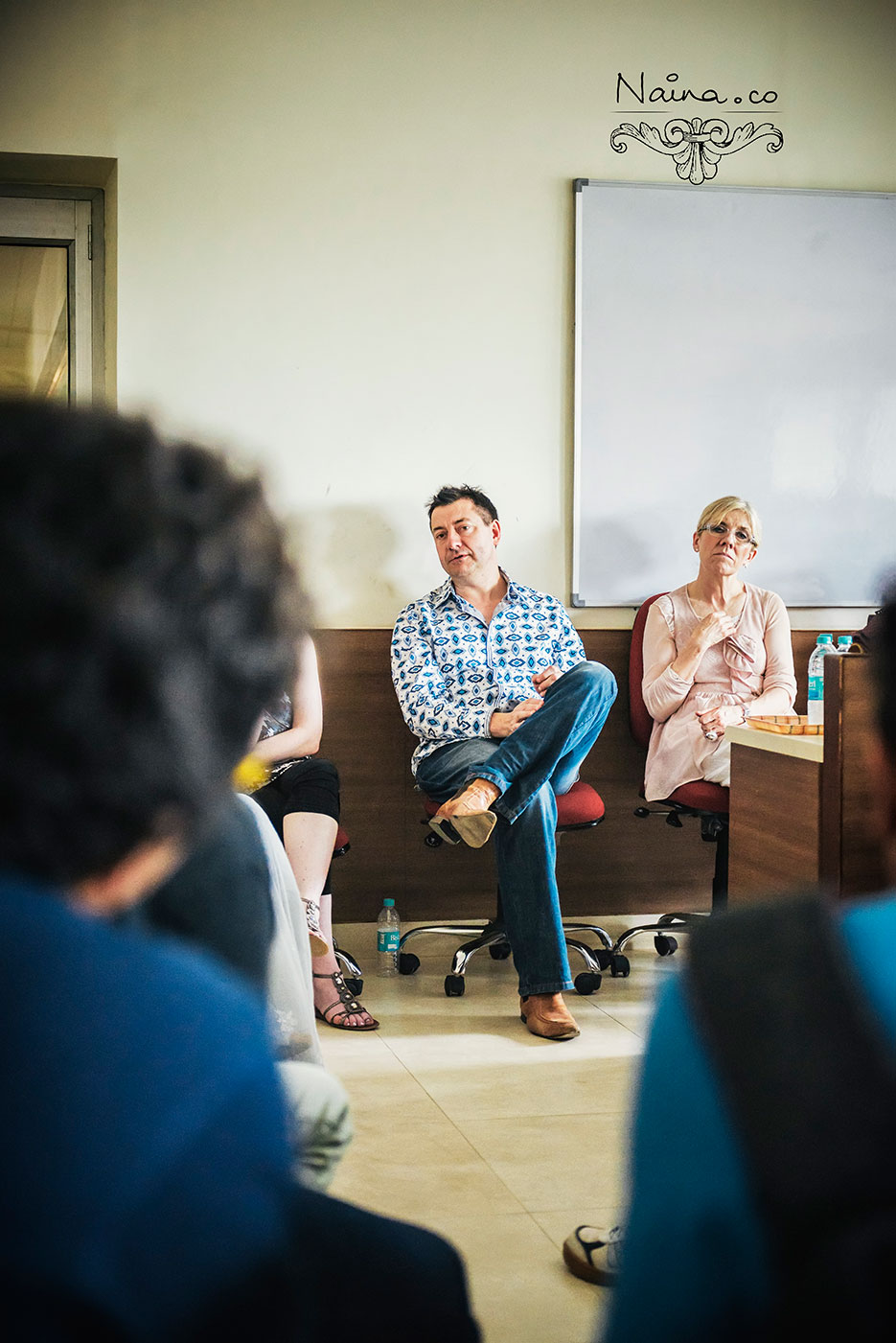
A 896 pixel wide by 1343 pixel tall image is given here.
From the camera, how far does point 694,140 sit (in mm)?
4086

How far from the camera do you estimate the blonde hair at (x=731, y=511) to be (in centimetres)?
380

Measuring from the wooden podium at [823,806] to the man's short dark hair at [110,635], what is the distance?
1868 mm

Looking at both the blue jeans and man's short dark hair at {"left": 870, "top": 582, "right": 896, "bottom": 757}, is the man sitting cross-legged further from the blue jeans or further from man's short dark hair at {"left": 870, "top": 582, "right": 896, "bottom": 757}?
man's short dark hair at {"left": 870, "top": 582, "right": 896, "bottom": 757}

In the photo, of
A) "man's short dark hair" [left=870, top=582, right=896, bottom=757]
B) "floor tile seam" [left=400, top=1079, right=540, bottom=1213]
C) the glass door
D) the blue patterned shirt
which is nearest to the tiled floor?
"floor tile seam" [left=400, top=1079, right=540, bottom=1213]

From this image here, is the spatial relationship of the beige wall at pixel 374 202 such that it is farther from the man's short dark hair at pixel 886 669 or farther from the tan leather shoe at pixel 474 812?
the man's short dark hair at pixel 886 669

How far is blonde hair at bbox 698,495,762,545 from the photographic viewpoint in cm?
380

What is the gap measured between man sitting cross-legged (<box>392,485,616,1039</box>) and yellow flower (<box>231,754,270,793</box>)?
0.46 m

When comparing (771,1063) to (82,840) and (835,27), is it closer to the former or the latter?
(82,840)

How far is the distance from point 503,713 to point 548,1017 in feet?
2.82

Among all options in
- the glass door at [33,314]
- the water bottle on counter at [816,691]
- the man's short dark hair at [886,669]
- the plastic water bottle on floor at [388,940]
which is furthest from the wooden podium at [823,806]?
the glass door at [33,314]

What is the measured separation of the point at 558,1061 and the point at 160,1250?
245 centimetres

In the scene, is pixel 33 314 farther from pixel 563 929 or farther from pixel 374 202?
pixel 563 929

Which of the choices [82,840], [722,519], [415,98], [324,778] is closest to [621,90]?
[415,98]

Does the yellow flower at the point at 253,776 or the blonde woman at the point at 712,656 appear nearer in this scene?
the yellow flower at the point at 253,776
